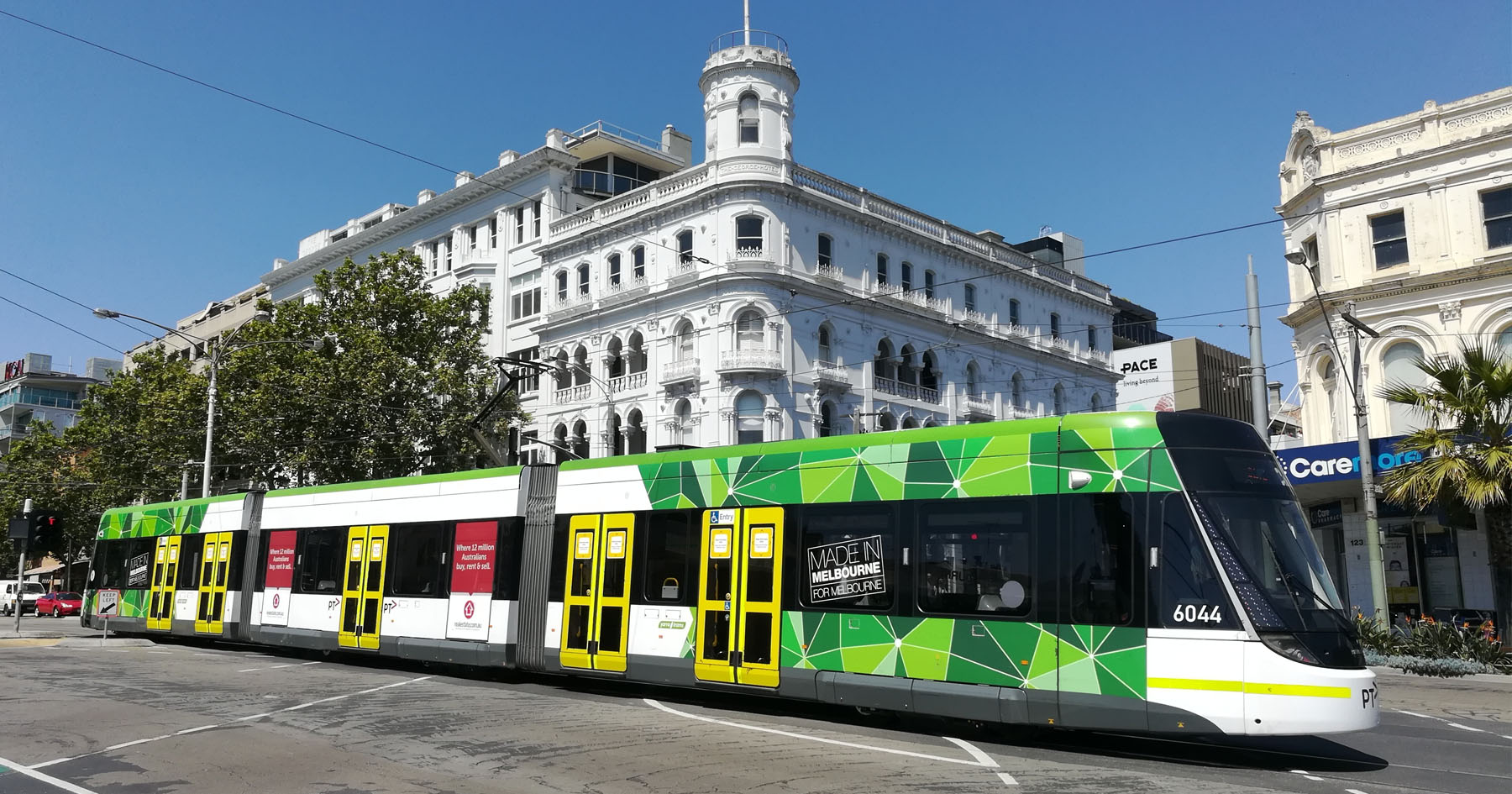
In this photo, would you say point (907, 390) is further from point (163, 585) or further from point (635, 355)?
point (163, 585)

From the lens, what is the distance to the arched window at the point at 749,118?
39.2m

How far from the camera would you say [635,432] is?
132 ft

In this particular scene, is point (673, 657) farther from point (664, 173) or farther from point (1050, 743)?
point (664, 173)

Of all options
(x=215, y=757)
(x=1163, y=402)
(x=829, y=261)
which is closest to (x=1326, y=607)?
(x=215, y=757)

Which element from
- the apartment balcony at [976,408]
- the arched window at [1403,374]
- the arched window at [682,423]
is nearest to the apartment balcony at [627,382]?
the arched window at [682,423]

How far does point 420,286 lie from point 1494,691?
39276mm

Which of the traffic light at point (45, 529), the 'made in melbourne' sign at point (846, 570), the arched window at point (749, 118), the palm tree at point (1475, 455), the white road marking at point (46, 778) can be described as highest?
the arched window at point (749, 118)

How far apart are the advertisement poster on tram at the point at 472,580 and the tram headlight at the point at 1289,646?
11874 mm

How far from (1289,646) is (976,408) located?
3617 centimetres

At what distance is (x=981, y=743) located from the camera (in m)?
11.7

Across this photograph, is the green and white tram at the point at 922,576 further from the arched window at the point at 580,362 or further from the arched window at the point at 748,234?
the arched window at the point at 580,362

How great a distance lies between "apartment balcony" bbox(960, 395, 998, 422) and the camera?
149ft

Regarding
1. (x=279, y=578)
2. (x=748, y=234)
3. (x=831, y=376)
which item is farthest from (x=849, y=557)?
(x=748, y=234)

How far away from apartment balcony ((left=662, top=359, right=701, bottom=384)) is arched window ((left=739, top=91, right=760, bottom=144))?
8378mm
